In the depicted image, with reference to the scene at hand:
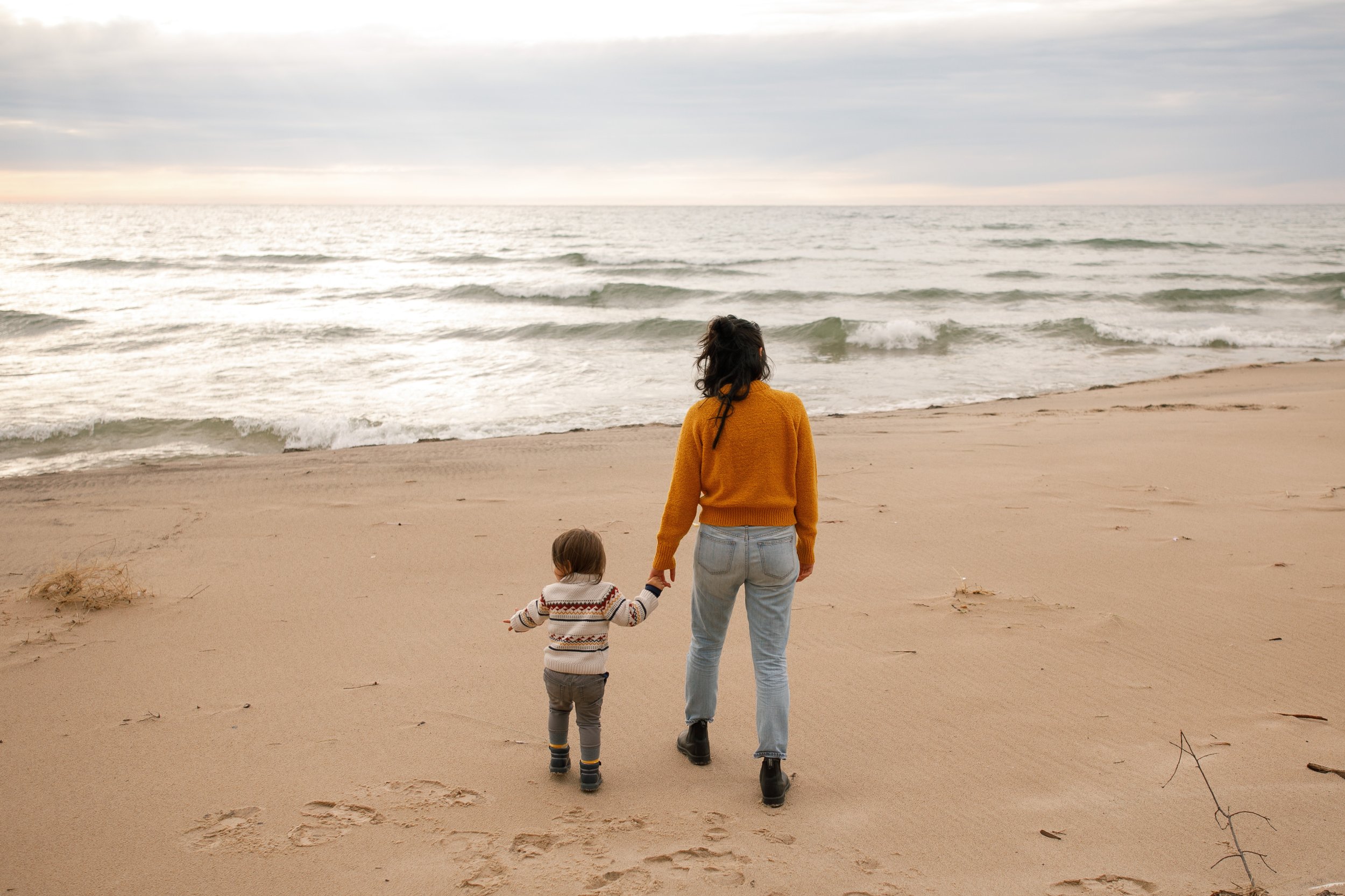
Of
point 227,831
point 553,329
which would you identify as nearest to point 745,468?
point 227,831

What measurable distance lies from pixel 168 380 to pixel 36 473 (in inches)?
203

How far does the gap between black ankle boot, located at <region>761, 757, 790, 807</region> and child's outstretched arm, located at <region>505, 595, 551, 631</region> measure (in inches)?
38.2

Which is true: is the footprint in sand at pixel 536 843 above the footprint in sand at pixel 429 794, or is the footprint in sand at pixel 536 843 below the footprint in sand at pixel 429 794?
above

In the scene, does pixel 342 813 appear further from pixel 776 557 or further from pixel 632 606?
pixel 776 557

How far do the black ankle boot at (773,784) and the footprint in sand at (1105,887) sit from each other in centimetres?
91

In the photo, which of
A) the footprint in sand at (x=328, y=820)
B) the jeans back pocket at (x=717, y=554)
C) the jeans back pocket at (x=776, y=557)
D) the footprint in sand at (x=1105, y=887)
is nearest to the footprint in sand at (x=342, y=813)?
the footprint in sand at (x=328, y=820)

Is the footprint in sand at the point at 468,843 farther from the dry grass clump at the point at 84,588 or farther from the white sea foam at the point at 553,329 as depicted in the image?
the white sea foam at the point at 553,329

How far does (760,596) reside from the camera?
10.2 feet

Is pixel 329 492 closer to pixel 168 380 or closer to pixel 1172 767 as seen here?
pixel 1172 767

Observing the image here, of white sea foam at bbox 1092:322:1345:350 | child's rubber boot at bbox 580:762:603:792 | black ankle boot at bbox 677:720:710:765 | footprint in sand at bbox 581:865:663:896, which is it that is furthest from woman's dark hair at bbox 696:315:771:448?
white sea foam at bbox 1092:322:1345:350

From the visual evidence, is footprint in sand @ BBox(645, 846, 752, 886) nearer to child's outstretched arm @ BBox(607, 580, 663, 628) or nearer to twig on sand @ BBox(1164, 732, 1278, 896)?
child's outstretched arm @ BBox(607, 580, 663, 628)

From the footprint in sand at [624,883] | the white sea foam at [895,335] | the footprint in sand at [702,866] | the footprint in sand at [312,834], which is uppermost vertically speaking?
the white sea foam at [895,335]

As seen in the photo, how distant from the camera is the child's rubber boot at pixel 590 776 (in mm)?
3166

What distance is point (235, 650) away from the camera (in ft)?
14.4
